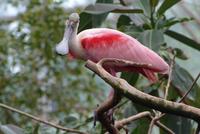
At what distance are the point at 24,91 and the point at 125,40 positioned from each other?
2068 mm

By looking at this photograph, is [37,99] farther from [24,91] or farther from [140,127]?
[140,127]

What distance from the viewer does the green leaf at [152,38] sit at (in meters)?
1.78

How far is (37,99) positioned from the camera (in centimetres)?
343

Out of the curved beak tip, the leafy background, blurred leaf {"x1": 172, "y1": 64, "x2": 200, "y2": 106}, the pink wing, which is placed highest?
the curved beak tip

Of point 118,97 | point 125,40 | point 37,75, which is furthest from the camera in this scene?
point 37,75

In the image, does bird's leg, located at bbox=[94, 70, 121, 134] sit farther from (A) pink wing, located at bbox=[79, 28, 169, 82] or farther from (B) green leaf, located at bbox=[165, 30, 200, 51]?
(B) green leaf, located at bbox=[165, 30, 200, 51]

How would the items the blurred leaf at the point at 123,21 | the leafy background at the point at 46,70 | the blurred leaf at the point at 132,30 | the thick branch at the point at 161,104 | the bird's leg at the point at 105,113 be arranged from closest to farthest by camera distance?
the thick branch at the point at 161,104 → the bird's leg at the point at 105,113 → the blurred leaf at the point at 132,30 → the blurred leaf at the point at 123,21 → the leafy background at the point at 46,70

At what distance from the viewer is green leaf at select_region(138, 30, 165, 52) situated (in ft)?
5.84

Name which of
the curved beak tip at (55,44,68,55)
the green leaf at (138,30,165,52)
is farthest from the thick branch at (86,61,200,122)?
the green leaf at (138,30,165,52)

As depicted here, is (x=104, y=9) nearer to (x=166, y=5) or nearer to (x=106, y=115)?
(x=166, y=5)

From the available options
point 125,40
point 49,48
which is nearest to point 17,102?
point 49,48

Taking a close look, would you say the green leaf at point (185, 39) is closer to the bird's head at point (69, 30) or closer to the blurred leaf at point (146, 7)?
the blurred leaf at point (146, 7)

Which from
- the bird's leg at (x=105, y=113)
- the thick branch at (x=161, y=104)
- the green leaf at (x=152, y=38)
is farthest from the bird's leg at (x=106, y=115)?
the green leaf at (x=152, y=38)

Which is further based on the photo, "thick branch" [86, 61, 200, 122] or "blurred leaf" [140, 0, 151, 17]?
"blurred leaf" [140, 0, 151, 17]
